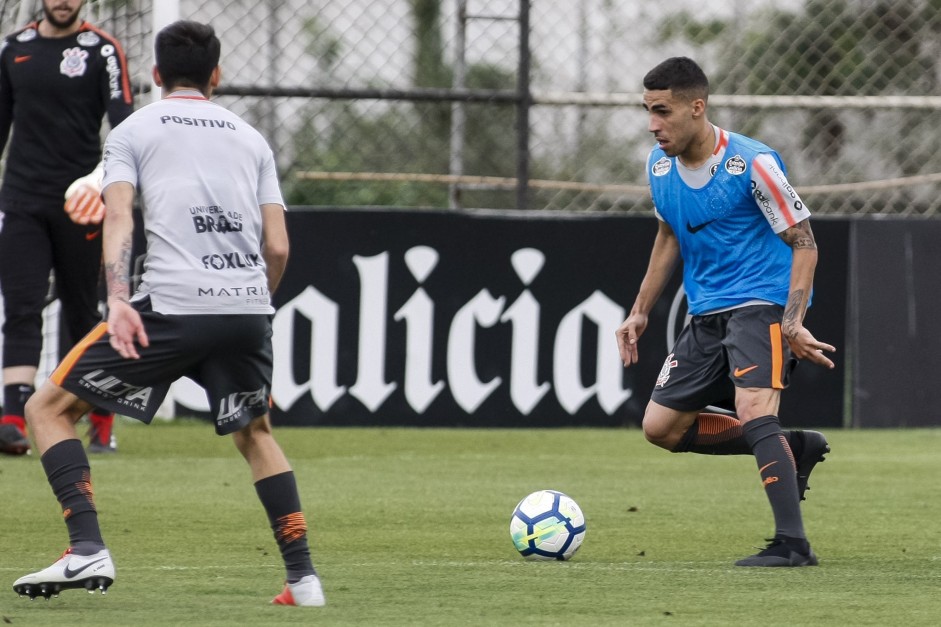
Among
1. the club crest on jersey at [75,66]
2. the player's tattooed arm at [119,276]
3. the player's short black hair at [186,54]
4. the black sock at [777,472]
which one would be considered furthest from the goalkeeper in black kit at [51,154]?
the black sock at [777,472]

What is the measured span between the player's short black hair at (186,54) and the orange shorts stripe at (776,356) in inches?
89.7

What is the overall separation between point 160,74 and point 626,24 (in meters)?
7.59

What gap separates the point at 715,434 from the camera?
20.6 ft

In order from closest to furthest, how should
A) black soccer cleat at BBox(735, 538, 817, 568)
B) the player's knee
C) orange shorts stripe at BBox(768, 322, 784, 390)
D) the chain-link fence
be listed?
1. black soccer cleat at BBox(735, 538, 817, 568)
2. orange shorts stripe at BBox(768, 322, 784, 390)
3. the player's knee
4. the chain-link fence

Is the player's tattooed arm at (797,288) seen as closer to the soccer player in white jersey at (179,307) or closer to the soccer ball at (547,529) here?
the soccer ball at (547,529)

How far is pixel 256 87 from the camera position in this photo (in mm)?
10898

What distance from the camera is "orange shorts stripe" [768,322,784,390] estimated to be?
228 inches

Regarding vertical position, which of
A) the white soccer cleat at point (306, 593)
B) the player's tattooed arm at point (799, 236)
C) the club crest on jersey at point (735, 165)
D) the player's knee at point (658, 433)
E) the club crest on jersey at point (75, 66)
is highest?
the club crest on jersey at point (75, 66)

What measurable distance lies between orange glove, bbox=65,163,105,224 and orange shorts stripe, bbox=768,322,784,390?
3402 millimetres

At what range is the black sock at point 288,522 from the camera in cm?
460

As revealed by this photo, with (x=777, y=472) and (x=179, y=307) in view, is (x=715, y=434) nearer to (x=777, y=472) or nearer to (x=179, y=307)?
(x=777, y=472)

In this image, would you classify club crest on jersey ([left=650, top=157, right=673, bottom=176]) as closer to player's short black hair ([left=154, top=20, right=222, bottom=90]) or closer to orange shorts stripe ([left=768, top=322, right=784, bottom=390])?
orange shorts stripe ([left=768, top=322, right=784, bottom=390])

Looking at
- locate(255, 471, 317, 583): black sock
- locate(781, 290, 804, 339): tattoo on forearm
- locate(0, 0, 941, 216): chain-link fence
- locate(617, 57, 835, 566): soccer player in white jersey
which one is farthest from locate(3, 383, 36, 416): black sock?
locate(781, 290, 804, 339): tattoo on forearm

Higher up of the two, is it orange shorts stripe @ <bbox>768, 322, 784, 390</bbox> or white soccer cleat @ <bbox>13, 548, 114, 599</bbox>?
orange shorts stripe @ <bbox>768, 322, 784, 390</bbox>
